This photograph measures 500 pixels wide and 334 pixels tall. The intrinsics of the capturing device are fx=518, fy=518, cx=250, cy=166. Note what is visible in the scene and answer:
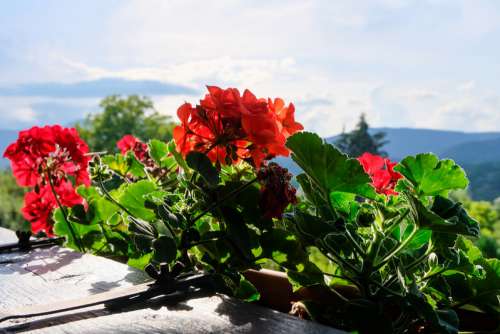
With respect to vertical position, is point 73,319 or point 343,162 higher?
point 343,162

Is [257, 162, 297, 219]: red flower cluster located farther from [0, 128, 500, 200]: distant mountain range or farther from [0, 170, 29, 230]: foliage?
[0, 128, 500, 200]: distant mountain range

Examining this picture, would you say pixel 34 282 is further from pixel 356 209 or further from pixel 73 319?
pixel 356 209

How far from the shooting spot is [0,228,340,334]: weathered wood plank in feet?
1.80

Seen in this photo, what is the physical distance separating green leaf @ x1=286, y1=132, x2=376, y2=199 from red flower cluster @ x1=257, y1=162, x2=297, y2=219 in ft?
0.14

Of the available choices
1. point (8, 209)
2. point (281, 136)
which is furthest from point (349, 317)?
point (8, 209)

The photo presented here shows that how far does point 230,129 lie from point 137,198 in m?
0.23

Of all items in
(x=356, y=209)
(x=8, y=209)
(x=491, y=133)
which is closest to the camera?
(x=356, y=209)

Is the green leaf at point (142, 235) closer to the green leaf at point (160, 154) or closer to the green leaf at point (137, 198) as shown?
the green leaf at point (137, 198)

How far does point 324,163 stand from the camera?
0.65 meters

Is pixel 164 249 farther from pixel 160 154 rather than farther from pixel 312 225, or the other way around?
pixel 160 154

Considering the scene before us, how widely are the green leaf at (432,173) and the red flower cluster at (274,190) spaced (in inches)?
5.6

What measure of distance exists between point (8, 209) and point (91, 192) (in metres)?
9.09

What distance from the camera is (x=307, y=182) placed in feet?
2.33

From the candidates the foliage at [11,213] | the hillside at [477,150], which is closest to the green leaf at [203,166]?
the foliage at [11,213]
